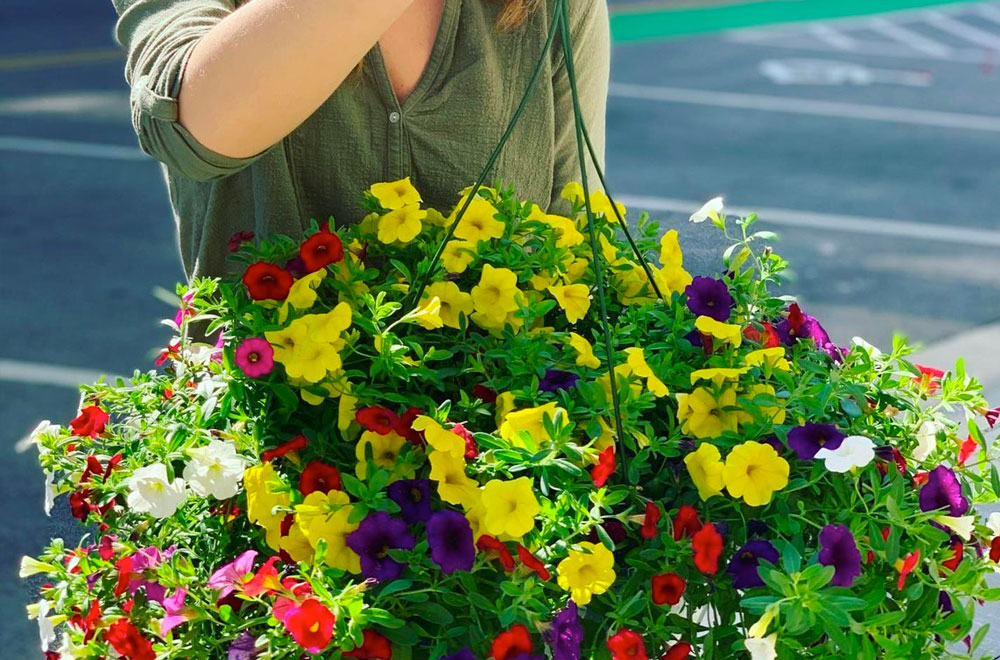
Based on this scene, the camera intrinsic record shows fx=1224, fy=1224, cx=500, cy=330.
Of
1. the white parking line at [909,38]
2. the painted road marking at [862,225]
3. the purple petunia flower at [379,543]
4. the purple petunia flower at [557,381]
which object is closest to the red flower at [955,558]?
the purple petunia flower at [557,381]

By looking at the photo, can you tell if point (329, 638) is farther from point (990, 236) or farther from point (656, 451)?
point (990, 236)

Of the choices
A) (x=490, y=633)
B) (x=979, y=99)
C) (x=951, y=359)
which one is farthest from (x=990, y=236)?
(x=490, y=633)

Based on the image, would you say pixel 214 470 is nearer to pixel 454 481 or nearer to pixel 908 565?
pixel 454 481

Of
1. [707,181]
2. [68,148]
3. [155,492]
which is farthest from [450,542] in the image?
[68,148]

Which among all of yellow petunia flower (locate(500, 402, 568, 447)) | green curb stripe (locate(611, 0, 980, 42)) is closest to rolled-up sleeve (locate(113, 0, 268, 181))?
yellow petunia flower (locate(500, 402, 568, 447))

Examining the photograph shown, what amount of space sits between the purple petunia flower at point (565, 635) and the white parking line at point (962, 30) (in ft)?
28.5

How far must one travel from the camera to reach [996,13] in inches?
390

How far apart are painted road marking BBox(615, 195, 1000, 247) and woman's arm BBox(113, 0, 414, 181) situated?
4049 millimetres

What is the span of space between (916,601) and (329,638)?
0.49 m

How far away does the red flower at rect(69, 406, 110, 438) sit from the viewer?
1145 mm

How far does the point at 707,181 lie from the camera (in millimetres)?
5637

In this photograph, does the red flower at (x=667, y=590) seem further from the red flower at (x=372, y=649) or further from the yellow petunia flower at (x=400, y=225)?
the yellow petunia flower at (x=400, y=225)

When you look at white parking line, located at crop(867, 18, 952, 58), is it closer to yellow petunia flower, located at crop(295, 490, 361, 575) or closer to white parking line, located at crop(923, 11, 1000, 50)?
white parking line, located at crop(923, 11, 1000, 50)

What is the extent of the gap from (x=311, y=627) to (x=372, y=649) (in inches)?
2.3
